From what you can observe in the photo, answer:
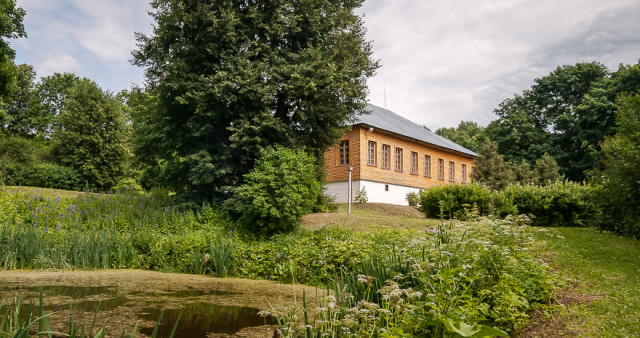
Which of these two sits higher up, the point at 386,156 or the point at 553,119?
the point at 553,119

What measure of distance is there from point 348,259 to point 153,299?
11.3 ft

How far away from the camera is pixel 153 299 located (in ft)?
17.4

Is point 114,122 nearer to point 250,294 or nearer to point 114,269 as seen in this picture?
point 114,269

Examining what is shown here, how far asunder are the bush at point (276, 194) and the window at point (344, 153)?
10254 millimetres

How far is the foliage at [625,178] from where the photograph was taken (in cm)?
791

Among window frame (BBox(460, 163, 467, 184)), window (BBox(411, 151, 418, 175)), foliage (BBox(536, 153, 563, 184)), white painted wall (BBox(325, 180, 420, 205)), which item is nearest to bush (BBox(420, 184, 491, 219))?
white painted wall (BBox(325, 180, 420, 205))

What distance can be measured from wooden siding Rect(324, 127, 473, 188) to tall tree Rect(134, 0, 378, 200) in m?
6.27

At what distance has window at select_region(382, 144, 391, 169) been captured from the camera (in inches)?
907

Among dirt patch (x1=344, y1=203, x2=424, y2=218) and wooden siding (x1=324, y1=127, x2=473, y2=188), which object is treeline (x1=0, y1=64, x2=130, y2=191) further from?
dirt patch (x1=344, y1=203, x2=424, y2=218)

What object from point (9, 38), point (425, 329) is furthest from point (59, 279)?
point (9, 38)

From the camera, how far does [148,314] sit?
445cm

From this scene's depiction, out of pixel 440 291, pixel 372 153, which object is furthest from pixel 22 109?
pixel 440 291

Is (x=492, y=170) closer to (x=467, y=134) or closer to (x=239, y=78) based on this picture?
(x=239, y=78)

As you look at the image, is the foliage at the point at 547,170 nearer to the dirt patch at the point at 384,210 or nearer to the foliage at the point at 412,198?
the foliage at the point at 412,198
